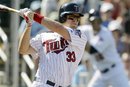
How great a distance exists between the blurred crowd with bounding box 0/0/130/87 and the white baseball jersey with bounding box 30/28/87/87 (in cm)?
289

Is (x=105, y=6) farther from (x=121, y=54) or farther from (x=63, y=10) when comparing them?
(x=63, y=10)

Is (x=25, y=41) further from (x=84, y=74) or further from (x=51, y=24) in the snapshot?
(x=84, y=74)

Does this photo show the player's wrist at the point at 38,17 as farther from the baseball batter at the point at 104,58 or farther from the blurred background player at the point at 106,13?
the blurred background player at the point at 106,13

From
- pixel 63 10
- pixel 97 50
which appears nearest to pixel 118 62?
pixel 97 50

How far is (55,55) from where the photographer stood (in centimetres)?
557

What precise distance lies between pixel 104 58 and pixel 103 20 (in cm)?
126

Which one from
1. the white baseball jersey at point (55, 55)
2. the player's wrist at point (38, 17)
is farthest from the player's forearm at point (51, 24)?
the white baseball jersey at point (55, 55)

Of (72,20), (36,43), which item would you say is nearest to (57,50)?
(36,43)

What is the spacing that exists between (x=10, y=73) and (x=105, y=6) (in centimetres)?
216

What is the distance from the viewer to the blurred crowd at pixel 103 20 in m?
9.37

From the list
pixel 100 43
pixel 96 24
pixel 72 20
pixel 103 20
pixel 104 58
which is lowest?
pixel 72 20

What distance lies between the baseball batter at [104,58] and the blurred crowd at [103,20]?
0.25 meters

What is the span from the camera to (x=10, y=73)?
9281 mm

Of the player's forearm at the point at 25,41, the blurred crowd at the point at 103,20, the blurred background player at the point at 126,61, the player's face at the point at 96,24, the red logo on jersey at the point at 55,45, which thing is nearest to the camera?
the player's forearm at the point at 25,41
